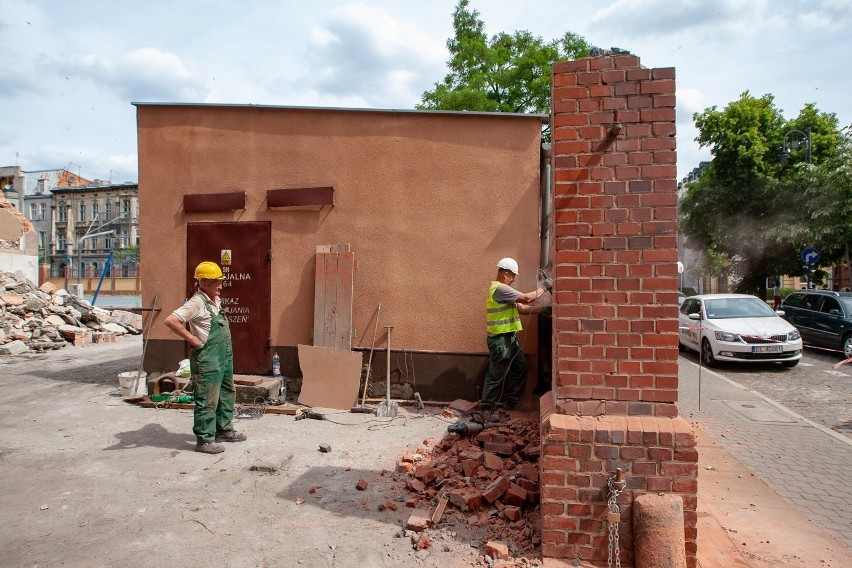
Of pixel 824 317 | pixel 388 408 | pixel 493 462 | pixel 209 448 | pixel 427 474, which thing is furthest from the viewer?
pixel 824 317

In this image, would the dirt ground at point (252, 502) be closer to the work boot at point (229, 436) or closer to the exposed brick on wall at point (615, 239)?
the work boot at point (229, 436)

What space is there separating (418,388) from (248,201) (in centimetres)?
372

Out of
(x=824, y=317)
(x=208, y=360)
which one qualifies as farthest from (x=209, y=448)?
(x=824, y=317)

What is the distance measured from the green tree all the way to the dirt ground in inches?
782

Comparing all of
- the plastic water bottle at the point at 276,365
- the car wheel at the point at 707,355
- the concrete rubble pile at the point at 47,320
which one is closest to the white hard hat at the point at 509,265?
the plastic water bottle at the point at 276,365

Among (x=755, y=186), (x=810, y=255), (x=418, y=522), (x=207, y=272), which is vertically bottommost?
(x=418, y=522)

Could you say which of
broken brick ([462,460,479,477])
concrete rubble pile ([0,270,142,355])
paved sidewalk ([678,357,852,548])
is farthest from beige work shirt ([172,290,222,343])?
concrete rubble pile ([0,270,142,355])

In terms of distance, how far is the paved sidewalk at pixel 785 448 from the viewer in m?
4.56

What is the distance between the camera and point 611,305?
10.3 feet

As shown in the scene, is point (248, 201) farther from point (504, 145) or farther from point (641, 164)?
point (641, 164)

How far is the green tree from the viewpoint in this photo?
24281mm

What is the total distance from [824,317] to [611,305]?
13737 mm

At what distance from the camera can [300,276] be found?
808 centimetres

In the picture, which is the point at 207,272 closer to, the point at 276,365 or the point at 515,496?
the point at 276,365
